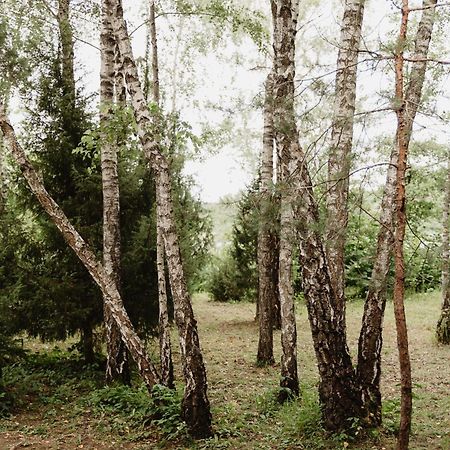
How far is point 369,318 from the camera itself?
18.8 ft

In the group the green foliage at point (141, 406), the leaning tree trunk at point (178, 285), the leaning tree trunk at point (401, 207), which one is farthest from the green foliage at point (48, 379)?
the leaning tree trunk at point (401, 207)

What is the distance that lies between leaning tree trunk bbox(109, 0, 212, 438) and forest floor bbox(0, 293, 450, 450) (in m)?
0.26

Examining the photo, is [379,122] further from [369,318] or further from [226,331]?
[226,331]

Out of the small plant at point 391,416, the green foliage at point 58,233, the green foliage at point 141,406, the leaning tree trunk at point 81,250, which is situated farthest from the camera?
the green foliage at point 58,233

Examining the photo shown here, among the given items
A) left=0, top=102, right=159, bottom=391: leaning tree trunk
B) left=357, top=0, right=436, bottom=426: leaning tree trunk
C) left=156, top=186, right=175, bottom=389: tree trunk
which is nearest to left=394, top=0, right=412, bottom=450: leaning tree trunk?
left=357, top=0, right=436, bottom=426: leaning tree trunk

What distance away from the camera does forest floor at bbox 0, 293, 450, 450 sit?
582 centimetres

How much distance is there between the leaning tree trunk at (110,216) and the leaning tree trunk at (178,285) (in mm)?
1526

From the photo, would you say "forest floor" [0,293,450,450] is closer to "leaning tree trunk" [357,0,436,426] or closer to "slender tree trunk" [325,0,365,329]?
"leaning tree trunk" [357,0,436,426]

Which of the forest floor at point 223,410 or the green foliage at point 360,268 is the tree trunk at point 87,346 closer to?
the forest floor at point 223,410

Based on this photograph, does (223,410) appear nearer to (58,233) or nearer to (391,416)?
(391,416)

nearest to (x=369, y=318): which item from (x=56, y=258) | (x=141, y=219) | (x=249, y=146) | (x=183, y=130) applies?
(x=183, y=130)

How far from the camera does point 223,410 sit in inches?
276

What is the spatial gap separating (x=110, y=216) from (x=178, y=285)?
2.24 metres

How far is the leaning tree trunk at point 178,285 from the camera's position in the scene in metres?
5.96
